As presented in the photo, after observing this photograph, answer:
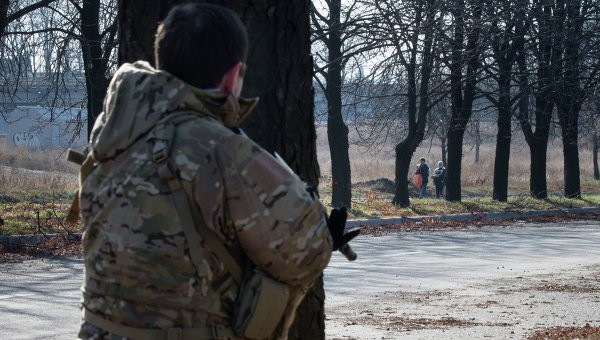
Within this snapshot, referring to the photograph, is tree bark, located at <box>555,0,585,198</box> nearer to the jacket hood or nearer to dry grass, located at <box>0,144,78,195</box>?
dry grass, located at <box>0,144,78,195</box>

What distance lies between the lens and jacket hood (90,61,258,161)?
7.84 ft

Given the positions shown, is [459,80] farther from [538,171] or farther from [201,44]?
[201,44]

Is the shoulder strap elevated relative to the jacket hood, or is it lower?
lower

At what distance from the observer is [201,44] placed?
2.42 metres

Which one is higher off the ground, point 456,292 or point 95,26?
point 95,26

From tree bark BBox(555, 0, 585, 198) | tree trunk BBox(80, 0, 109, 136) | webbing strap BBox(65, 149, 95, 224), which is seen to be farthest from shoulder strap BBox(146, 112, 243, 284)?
tree bark BBox(555, 0, 585, 198)

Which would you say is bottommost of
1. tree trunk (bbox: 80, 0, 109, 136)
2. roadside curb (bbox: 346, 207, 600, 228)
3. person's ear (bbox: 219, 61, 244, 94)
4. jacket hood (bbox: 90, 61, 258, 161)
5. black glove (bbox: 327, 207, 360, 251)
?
roadside curb (bbox: 346, 207, 600, 228)

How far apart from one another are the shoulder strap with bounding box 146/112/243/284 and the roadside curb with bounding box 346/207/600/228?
17962 mm

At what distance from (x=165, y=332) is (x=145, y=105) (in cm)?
56

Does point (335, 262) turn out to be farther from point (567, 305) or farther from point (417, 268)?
point (567, 305)

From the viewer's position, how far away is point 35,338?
26.1ft

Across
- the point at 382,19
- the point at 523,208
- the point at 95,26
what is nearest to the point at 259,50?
the point at 95,26

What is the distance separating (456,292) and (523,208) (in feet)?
60.2

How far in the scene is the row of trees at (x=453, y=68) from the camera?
22.3 meters
